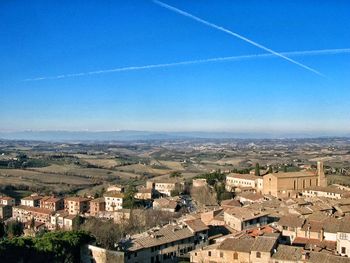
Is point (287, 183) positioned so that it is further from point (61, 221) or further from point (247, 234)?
point (247, 234)

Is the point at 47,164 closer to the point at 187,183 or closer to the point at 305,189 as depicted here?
the point at 187,183

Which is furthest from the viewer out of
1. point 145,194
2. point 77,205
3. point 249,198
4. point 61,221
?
point 145,194

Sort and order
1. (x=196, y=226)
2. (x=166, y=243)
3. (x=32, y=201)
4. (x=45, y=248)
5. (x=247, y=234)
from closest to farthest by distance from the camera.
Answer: (x=45, y=248) → (x=166, y=243) → (x=247, y=234) → (x=196, y=226) → (x=32, y=201)

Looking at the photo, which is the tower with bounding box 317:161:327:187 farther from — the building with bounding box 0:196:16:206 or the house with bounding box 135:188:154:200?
the building with bounding box 0:196:16:206

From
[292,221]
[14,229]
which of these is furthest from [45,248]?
[14,229]

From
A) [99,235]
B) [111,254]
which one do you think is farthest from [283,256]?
[99,235]
